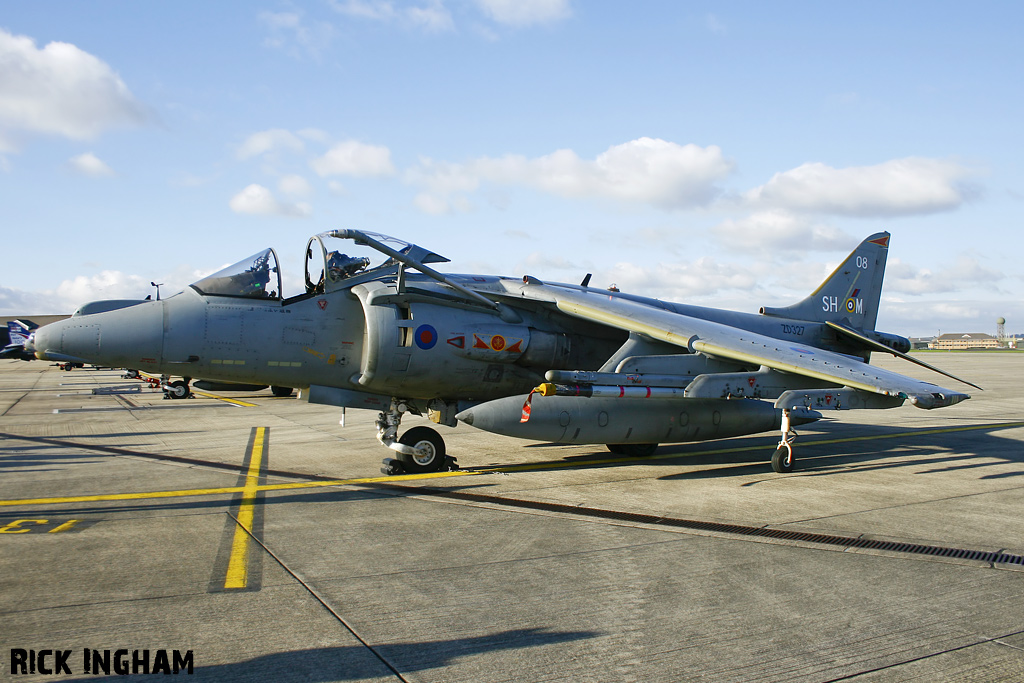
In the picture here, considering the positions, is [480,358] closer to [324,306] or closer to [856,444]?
[324,306]

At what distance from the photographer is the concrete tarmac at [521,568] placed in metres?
4.06

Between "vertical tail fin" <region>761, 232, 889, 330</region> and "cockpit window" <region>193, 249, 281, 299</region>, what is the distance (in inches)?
381

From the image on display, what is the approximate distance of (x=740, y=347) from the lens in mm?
9758

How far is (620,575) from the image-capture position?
5.46 m

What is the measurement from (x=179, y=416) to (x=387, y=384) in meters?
11.6

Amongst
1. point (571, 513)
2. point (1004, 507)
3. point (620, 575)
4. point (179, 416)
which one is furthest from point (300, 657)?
point (179, 416)

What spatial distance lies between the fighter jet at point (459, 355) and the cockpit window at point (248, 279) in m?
0.02

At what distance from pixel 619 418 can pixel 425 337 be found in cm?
303

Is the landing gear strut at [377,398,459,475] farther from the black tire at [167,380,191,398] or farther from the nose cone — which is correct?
the black tire at [167,380,191,398]

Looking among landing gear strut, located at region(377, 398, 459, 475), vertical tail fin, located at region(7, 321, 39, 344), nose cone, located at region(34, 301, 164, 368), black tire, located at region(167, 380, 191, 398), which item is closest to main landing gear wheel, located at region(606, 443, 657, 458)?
landing gear strut, located at region(377, 398, 459, 475)

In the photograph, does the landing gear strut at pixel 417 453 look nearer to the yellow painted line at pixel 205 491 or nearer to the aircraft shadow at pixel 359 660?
the yellow painted line at pixel 205 491

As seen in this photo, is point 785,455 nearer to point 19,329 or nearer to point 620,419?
point 620,419

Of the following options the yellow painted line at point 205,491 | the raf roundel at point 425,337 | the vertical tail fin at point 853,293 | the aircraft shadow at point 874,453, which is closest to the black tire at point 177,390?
the yellow painted line at point 205,491

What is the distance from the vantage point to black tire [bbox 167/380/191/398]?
25.0 m
